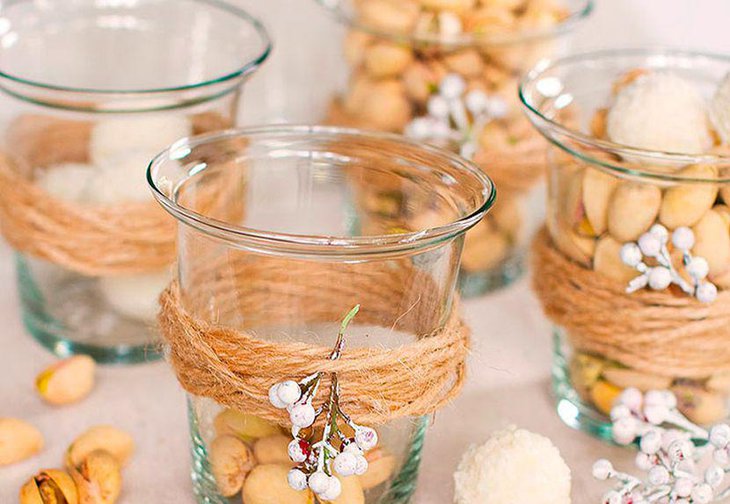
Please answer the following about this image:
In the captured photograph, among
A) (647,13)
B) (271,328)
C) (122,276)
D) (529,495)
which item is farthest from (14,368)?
(647,13)

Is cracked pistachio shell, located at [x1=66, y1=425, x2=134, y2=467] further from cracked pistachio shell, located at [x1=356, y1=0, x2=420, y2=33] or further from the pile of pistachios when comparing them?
cracked pistachio shell, located at [x1=356, y1=0, x2=420, y2=33]

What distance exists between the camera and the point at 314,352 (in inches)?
19.5

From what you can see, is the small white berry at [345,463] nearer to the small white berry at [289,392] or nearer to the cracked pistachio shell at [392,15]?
the small white berry at [289,392]

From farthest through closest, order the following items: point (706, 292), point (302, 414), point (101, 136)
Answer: point (101, 136) → point (706, 292) → point (302, 414)

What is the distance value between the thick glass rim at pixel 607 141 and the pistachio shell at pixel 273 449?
0.24 meters

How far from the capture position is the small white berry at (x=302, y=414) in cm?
49

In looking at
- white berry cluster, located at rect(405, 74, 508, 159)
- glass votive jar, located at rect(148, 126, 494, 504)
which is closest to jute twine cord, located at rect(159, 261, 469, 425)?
glass votive jar, located at rect(148, 126, 494, 504)

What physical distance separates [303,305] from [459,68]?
0.26 meters

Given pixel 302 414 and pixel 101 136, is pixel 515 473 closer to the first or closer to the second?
pixel 302 414

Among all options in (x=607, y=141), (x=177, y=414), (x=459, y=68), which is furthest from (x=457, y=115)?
(x=177, y=414)

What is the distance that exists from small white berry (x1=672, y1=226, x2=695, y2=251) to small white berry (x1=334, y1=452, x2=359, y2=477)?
223 millimetres

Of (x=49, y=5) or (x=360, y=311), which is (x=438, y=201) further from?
(x=49, y=5)

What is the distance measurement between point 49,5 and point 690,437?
0.53 metres

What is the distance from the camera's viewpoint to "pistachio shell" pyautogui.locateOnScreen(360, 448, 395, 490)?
54cm
